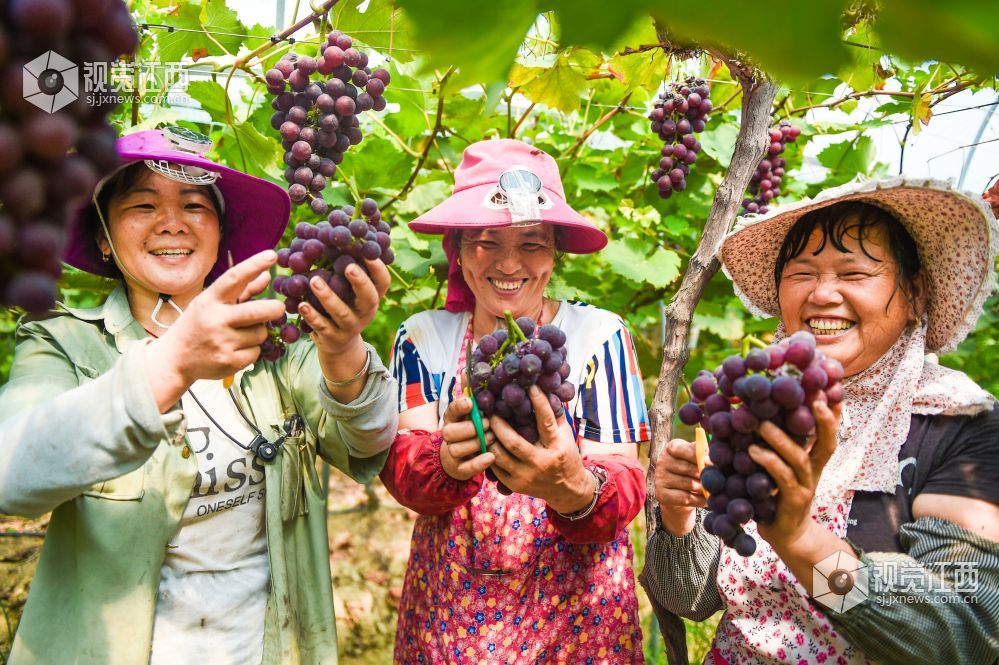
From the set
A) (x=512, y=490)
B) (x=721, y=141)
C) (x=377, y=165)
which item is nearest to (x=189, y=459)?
(x=512, y=490)

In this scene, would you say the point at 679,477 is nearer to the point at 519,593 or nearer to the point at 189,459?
the point at 519,593

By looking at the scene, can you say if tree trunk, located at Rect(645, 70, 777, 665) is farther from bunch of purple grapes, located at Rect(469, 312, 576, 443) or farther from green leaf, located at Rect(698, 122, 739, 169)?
green leaf, located at Rect(698, 122, 739, 169)

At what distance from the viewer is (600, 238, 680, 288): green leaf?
2.98 m

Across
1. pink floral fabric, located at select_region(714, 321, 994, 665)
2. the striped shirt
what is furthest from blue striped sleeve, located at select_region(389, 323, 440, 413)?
pink floral fabric, located at select_region(714, 321, 994, 665)

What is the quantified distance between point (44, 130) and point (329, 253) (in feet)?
3.19

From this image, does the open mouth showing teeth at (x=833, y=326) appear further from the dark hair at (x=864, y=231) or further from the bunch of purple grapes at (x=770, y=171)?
the bunch of purple grapes at (x=770, y=171)

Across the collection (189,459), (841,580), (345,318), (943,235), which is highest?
(943,235)

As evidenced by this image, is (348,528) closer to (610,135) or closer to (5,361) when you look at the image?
(5,361)

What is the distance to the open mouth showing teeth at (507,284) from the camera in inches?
85.2

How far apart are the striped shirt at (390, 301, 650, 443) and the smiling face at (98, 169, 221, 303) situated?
63 cm

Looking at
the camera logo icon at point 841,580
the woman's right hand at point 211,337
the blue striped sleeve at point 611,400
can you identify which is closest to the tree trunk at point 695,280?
the blue striped sleeve at point 611,400

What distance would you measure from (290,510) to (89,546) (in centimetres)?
46

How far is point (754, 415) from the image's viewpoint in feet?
4.17

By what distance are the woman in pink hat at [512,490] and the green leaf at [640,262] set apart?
731 millimetres
